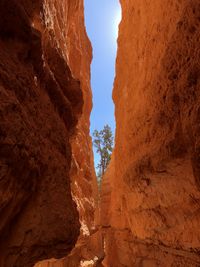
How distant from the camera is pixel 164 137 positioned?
3.75m

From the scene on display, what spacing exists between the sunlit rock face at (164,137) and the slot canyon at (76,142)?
0.02m

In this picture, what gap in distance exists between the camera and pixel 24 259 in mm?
2162

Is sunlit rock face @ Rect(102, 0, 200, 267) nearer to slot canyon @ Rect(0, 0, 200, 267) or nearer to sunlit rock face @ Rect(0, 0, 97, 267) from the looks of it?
slot canyon @ Rect(0, 0, 200, 267)

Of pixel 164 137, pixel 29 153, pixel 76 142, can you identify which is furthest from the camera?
pixel 76 142

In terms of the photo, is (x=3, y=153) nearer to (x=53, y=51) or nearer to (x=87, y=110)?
(x=53, y=51)

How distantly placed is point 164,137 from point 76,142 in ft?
11.9

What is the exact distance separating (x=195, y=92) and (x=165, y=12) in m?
2.44

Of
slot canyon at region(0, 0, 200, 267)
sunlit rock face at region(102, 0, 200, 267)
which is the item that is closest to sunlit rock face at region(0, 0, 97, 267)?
slot canyon at region(0, 0, 200, 267)

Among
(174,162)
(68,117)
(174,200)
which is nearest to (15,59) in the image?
(68,117)

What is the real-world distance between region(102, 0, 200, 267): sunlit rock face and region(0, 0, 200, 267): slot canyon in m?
0.02

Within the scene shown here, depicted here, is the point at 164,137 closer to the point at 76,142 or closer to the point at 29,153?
the point at 29,153

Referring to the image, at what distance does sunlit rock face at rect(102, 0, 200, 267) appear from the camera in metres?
3.04

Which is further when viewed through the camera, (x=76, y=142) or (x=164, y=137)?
(x=76, y=142)

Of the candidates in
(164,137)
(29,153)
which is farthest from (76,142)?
(29,153)
